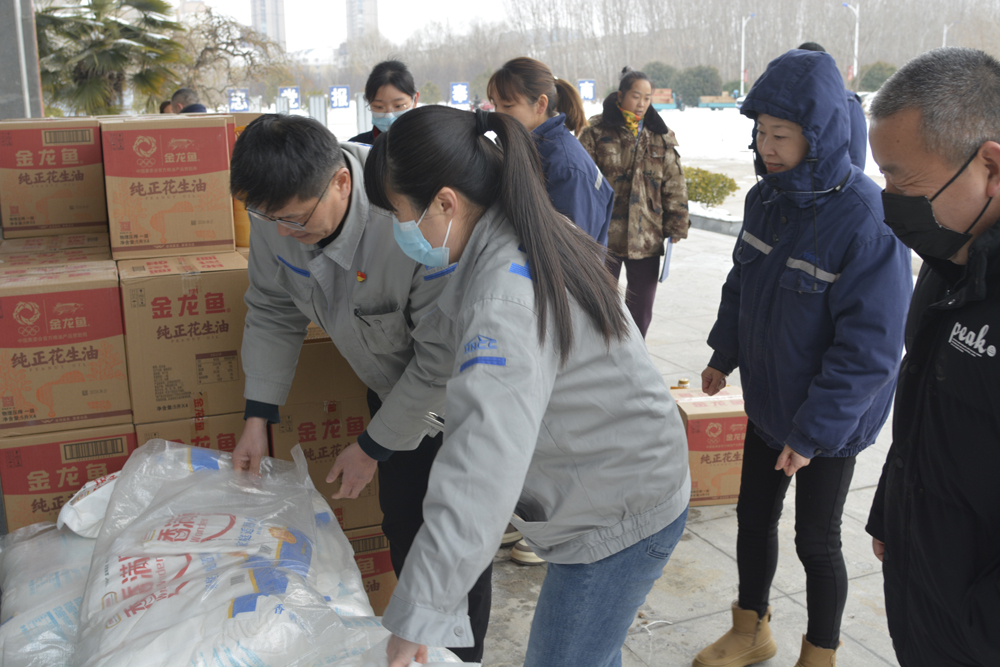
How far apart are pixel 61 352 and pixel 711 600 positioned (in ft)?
6.23

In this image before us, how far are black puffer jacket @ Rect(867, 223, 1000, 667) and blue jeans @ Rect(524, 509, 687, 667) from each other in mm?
344

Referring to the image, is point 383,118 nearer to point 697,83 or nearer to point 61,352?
point 61,352

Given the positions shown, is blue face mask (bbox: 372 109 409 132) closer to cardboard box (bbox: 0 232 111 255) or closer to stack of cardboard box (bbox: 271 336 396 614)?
cardboard box (bbox: 0 232 111 255)

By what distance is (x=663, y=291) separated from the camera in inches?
252

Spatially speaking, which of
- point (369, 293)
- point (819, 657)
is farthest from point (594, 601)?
point (819, 657)

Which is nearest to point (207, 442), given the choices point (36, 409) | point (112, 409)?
point (112, 409)

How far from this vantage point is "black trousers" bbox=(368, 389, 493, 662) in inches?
67.0

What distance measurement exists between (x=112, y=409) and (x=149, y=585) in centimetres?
72

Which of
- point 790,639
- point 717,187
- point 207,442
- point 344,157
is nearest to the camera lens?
point 344,157

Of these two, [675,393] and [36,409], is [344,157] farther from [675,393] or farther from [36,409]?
[675,393]

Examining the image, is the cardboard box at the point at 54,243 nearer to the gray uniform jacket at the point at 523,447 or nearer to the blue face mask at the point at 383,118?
the blue face mask at the point at 383,118

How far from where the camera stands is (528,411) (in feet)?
3.16

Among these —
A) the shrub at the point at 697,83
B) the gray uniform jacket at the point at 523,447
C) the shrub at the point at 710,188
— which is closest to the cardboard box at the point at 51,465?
the gray uniform jacket at the point at 523,447

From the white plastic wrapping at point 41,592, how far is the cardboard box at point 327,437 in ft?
1.63
